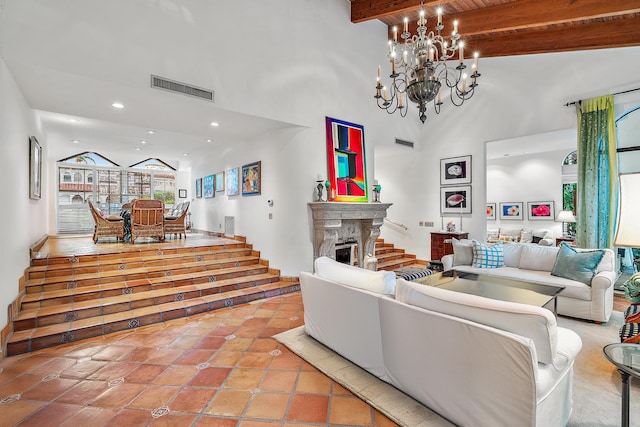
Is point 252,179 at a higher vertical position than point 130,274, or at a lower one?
higher

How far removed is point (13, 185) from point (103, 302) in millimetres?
1686

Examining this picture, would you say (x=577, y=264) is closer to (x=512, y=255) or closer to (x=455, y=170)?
(x=512, y=255)

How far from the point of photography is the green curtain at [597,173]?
4.76m

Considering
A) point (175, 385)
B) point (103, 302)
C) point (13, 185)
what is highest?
point (13, 185)

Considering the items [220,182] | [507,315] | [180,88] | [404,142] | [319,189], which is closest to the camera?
[507,315]

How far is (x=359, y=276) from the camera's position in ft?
8.26

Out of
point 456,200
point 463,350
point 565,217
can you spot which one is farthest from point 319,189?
point 565,217

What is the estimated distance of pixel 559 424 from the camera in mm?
1753

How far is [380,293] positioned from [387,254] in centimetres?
525

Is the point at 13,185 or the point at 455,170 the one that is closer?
the point at 13,185

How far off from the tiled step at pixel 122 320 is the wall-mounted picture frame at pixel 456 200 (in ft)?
14.4

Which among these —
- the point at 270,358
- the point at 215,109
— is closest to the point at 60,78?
the point at 215,109

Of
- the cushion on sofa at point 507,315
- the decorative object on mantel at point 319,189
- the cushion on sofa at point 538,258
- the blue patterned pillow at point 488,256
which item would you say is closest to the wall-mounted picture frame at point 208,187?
the decorative object on mantel at point 319,189

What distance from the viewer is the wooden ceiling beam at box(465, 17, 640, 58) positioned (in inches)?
181
